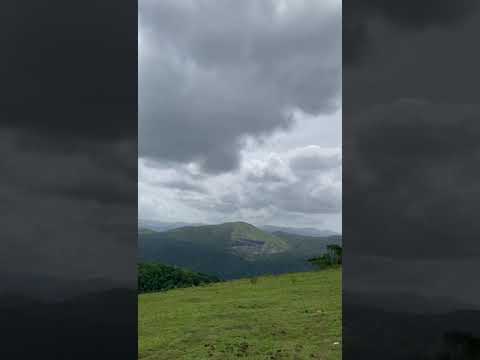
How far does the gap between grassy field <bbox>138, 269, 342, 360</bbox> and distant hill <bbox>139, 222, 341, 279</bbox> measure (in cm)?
9219

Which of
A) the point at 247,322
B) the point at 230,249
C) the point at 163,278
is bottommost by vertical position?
the point at 230,249

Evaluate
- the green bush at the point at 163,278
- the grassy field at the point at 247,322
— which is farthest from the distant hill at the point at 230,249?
the grassy field at the point at 247,322

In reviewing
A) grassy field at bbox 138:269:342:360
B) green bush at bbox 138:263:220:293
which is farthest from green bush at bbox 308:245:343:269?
green bush at bbox 138:263:220:293

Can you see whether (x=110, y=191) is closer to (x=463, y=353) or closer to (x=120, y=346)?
(x=120, y=346)

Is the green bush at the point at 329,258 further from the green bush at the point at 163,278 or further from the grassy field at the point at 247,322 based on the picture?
the green bush at the point at 163,278

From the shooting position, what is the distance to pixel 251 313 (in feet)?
35.2

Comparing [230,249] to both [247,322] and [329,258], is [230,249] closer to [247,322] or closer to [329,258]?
[329,258]

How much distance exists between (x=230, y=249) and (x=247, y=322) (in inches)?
5292

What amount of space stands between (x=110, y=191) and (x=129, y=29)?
1759mm

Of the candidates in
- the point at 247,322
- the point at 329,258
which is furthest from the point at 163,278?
the point at 247,322

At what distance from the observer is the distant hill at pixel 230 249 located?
4606 inches

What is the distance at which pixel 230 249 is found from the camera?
142750 millimetres

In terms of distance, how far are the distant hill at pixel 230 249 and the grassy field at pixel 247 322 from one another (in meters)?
92.2

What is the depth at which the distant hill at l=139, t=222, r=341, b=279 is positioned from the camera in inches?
4606
